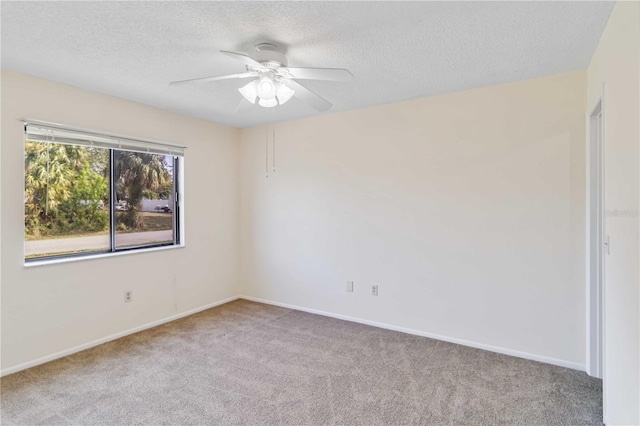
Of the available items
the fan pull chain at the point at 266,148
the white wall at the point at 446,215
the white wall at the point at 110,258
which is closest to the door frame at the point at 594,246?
the white wall at the point at 446,215

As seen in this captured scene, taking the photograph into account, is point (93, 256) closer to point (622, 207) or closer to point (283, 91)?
point (283, 91)

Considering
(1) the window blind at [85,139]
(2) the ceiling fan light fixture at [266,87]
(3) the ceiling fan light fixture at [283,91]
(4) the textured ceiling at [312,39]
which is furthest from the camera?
(1) the window blind at [85,139]

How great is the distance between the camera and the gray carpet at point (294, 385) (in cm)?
212

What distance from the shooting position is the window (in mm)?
2871

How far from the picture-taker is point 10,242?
265 centimetres

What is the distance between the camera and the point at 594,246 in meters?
2.54

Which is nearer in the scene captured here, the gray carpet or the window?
the gray carpet

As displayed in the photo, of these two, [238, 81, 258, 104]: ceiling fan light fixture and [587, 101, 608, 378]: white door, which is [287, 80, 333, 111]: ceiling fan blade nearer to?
[238, 81, 258, 104]: ceiling fan light fixture

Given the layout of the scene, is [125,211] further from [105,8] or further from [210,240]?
[105,8]

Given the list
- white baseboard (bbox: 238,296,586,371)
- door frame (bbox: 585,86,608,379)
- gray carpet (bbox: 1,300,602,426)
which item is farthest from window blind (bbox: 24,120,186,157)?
door frame (bbox: 585,86,608,379)

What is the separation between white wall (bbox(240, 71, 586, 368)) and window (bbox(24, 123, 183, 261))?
4.14ft

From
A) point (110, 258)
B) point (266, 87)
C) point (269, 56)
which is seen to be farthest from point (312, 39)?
point (110, 258)

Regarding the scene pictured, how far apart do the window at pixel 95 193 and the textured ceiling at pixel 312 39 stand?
0.61 metres

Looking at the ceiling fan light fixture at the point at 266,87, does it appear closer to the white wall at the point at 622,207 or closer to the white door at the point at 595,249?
the white wall at the point at 622,207
